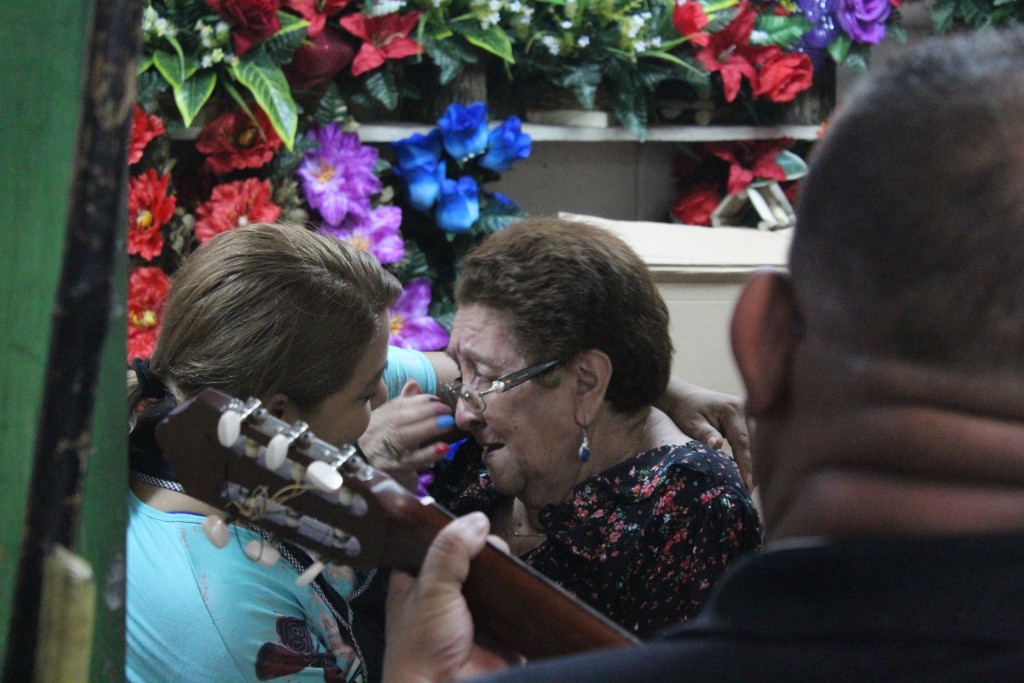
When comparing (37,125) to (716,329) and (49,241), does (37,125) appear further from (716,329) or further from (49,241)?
(716,329)

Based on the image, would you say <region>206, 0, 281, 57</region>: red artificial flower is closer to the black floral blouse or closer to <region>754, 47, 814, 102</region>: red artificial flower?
the black floral blouse

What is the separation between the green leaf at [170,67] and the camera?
2432 mm

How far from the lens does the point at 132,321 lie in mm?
2451

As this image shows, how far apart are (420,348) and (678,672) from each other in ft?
7.12

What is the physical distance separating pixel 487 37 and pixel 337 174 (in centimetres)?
52

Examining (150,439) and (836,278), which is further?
(150,439)

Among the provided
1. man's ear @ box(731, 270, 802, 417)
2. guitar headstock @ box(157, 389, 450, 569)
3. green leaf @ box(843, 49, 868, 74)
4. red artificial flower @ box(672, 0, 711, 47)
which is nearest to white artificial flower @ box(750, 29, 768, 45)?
red artificial flower @ box(672, 0, 711, 47)

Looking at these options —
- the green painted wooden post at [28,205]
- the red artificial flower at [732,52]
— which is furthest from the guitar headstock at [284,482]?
the red artificial flower at [732,52]

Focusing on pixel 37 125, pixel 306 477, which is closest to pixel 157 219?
pixel 306 477

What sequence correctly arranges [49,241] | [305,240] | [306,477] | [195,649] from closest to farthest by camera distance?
[49,241]
[306,477]
[195,649]
[305,240]

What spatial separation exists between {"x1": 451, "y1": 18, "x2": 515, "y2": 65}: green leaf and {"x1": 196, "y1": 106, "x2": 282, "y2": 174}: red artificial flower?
0.56 metres

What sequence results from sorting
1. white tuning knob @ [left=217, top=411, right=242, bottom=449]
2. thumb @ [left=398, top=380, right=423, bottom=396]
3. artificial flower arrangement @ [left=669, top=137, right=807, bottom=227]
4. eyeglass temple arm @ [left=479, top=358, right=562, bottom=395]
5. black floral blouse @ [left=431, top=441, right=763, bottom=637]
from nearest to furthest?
1. white tuning knob @ [left=217, top=411, right=242, bottom=449]
2. black floral blouse @ [left=431, top=441, right=763, bottom=637]
3. eyeglass temple arm @ [left=479, top=358, right=562, bottom=395]
4. thumb @ [left=398, top=380, right=423, bottom=396]
5. artificial flower arrangement @ [left=669, top=137, right=807, bottom=227]

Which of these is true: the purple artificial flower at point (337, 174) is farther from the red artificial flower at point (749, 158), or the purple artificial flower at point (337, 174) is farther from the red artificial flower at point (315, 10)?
the red artificial flower at point (749, 158)

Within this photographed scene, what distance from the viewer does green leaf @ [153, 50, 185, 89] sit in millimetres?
2432
